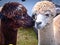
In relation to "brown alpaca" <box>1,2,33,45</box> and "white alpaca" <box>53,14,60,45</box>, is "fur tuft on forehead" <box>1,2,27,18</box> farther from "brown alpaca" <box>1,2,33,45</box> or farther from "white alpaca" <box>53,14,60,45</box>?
"white alpaca" <box>53,14,60,45</box>

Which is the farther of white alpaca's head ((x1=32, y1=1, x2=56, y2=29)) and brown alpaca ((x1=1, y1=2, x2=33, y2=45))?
brown alpaca ((x1=1, y1=2, x2=33, y2=45))

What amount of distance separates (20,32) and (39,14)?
0.59 ft

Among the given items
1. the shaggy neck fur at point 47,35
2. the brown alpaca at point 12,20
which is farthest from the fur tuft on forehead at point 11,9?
the shaggy neck fur at point 47,35

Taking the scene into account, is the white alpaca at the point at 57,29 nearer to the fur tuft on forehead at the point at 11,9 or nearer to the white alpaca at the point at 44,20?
the white alpaca at the point at 44,20

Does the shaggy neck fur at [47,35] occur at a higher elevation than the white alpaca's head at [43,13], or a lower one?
lower

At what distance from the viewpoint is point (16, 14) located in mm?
1100

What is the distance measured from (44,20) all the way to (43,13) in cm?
4

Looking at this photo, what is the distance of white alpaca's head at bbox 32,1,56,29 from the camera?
39.4 inches

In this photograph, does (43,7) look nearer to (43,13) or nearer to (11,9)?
(43,13)

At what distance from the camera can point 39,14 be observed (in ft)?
3.34

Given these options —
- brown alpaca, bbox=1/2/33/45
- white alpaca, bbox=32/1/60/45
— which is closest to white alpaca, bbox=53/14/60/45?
white alpaca, bbox=32/1/60/45

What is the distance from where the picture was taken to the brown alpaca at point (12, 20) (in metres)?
1.10

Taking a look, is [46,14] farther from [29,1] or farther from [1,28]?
[1,28]

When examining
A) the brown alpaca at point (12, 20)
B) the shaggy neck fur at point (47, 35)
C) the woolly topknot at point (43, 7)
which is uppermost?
the woolly topknot at point (43, 7)
